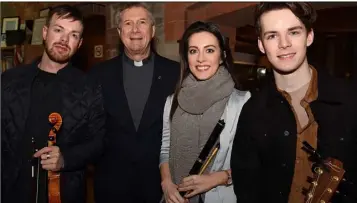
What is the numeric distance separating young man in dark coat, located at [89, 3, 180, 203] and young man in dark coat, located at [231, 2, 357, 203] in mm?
549

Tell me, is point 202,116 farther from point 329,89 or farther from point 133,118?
point 329,89

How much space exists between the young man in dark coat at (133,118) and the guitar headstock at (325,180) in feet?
2.61

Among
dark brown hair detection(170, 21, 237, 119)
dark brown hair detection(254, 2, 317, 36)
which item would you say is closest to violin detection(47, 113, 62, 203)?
dark brown hair detection(170, 21, 237, 119)

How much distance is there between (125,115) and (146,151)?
20 centimetres

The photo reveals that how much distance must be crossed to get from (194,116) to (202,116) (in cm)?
4

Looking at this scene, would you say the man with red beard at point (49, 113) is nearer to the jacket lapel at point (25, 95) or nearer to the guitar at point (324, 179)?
the jacket lapel at point (25, 95)

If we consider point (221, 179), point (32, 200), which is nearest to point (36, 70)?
point (32, 200)

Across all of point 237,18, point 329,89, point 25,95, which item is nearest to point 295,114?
point 329,89

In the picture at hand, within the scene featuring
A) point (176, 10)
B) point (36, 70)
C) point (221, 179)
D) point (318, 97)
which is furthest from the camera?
point (176, 10)

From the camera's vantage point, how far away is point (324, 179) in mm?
1165

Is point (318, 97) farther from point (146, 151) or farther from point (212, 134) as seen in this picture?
point (146, 151)

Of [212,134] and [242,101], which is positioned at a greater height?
[242,101]

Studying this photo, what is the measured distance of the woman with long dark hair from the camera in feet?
4.99

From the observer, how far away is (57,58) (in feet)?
5.25
